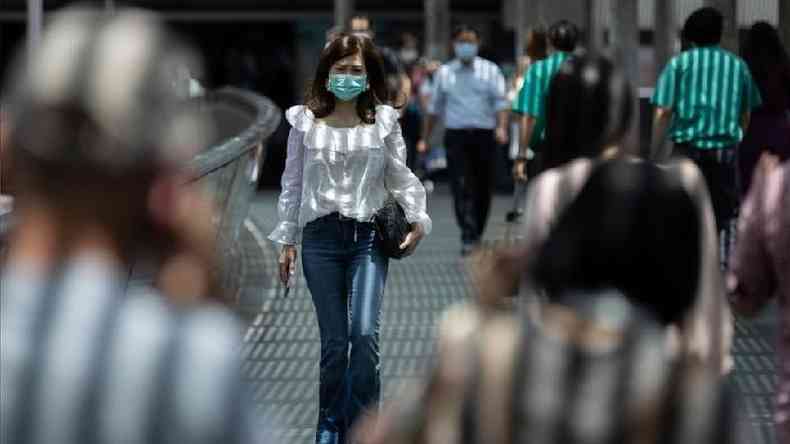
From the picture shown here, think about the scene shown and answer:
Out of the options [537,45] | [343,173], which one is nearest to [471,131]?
[537,45]

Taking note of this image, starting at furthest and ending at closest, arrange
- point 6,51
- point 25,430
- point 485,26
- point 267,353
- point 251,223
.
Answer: point 6,51, point 485,26, point 251,223, point 267,353, point 25,430

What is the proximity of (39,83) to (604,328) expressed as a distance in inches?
35.3

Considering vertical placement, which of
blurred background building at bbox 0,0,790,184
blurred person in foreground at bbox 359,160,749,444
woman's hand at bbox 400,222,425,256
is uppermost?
blurred person in foreground at bbox 359,160,749,444

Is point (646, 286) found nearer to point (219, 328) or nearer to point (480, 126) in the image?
point (219, 328)

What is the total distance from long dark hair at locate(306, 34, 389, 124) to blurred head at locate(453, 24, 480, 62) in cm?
737

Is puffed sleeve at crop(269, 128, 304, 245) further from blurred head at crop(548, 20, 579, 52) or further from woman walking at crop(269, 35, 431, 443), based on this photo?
blurred head at crop(548, 20, 579, 52)

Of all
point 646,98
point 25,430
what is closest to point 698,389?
point 25,430

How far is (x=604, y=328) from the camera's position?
310 cm

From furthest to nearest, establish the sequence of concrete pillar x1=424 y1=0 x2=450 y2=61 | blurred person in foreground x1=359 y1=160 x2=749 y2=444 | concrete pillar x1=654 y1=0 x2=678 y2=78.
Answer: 1. concrete pillar x1=424 y1=0 x2=450 y2=61
2. concrete pillar x1=654 y1=0 x2=678 y2=78
3. blurred person in foreground x1=359 y1=160 x2=749 y2=444

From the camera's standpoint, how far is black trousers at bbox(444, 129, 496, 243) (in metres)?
14.7

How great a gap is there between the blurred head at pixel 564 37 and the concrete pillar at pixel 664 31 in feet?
23.5

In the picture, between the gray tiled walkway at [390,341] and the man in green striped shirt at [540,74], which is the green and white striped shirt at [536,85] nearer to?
the man in green striped shirt at [540,74]

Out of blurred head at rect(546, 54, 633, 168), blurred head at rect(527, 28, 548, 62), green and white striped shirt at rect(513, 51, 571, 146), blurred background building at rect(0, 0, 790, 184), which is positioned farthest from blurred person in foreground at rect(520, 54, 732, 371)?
blurred background building at rect(0, 0, 790, 184)

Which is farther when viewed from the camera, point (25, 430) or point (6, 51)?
point (6, 51)
